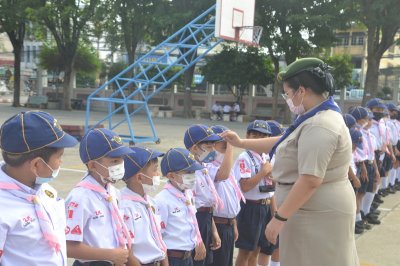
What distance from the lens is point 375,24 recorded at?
21562 millimetres

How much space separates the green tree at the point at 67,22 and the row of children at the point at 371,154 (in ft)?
71.5

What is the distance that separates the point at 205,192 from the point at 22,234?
1.93 m

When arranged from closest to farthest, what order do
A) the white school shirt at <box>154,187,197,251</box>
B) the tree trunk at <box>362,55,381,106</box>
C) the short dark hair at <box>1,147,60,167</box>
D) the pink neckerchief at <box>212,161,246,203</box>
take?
1. the short dark hair at <box>1,147,60,167</box>
2. the white school shirt at <box>154,187,197,251</box>
3. the pink neckerchief at <box>212,161,246,203</box>
4. the tree trunk at <box>362,55,381,106</box>

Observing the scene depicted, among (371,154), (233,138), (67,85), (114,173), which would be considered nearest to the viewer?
(114,173)

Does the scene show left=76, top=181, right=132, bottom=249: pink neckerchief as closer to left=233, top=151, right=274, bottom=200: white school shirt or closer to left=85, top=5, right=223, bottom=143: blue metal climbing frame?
left=233, top=151, right=274, bottom=200: white school shirt

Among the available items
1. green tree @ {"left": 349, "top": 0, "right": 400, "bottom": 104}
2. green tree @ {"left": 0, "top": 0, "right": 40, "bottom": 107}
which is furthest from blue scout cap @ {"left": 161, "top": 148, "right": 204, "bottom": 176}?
green tree @ {"left": 0, "top": 0, "right": 40, "bottom": 107}

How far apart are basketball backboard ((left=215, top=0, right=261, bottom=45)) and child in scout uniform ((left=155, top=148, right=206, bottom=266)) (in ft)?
33.1

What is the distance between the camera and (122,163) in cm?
282

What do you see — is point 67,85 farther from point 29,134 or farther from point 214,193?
point 29,134

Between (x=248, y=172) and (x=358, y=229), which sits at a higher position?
(x=248, y=172)

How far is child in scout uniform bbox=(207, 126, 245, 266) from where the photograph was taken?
3958mm

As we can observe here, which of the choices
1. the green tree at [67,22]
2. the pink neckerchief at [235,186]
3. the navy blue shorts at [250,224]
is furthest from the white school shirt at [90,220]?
the green tree at [67,22]

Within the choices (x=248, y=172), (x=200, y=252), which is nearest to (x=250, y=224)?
(x=248, y=172)

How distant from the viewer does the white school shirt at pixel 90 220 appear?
2.57 metres
